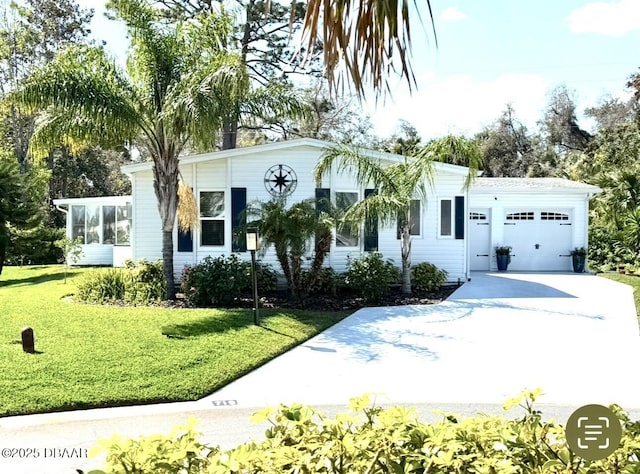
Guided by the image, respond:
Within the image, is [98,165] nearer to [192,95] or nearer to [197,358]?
[192,95]

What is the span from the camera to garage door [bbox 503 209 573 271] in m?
19.1

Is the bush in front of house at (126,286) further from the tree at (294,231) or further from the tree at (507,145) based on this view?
the tree at (507,145)

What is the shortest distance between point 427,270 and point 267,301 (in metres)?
4.46

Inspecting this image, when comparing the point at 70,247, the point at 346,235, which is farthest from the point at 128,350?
the point at 70,247

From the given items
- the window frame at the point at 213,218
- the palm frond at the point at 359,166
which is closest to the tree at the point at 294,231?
the palm frond at the point at 359,166

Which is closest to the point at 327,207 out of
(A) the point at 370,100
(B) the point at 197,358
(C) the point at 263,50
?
(B) the point at 197,358

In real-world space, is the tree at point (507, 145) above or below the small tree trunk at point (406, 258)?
above

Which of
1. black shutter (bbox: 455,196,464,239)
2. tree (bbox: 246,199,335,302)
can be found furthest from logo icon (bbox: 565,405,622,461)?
black shutter (bbox: 455,196,464,239)

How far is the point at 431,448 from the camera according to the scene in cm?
206

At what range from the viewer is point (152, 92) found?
1250 centimetres

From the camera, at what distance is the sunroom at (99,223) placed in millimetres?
21625

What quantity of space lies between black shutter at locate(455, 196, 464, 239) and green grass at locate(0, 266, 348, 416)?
5.42 meters

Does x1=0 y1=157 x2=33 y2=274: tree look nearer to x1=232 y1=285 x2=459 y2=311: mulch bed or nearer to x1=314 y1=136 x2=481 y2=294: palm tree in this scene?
x1=232 y1=285 x2=459 y2=311: mulch bed

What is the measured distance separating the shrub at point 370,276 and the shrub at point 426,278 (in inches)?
34.5
